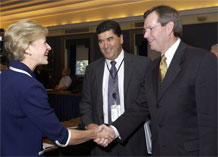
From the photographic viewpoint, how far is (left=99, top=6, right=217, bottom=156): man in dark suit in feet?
5.10

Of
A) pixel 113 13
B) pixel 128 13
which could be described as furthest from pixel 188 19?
pixel 113 13

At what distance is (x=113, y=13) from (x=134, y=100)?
24.6 feet

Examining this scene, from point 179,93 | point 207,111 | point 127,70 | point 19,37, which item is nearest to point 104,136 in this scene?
point 127,70

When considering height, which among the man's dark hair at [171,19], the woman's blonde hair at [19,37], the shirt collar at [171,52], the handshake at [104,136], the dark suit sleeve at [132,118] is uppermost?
the man's dark hair at [171,19]

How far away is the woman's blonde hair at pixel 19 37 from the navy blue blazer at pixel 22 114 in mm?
104

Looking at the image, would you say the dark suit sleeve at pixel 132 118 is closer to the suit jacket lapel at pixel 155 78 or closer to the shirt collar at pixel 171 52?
the suit jacket lapel at pixel 155 78

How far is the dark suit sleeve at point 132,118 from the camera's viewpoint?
224 centimetres

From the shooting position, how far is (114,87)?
7.75 feet

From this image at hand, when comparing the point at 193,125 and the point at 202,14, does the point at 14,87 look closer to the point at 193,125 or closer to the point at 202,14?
the point at 193,125

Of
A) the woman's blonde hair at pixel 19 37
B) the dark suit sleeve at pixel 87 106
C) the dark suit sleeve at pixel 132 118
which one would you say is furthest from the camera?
the dark suit sleeve at pixel 87 106

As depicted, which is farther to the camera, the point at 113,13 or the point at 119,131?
the point at 113,13

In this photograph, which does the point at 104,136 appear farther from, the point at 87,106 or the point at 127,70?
the point at 127,70

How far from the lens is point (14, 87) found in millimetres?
1502

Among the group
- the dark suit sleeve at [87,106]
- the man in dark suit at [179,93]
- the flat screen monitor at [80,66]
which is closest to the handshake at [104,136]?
the dark suit sleeve at [87,106]
